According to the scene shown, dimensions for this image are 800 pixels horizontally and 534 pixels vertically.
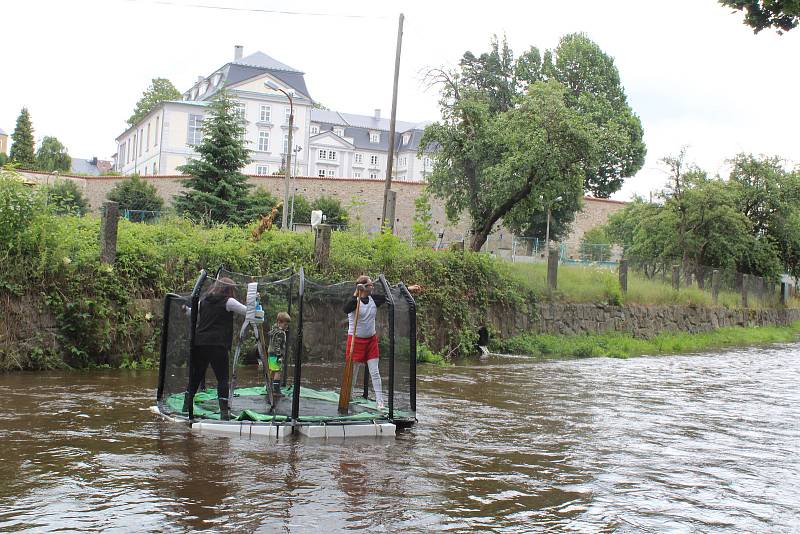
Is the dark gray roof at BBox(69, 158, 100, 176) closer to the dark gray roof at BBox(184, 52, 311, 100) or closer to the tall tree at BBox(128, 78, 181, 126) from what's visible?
the tall tree at BBox(128, 78, 181, 126)

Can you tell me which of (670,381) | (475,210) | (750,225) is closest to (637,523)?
(670,381)

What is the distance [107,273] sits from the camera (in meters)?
15.7

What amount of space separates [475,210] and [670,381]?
48.5 ft

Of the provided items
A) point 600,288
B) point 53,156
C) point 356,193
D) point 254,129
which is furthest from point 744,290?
point 53,156

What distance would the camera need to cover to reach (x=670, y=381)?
61.1ft

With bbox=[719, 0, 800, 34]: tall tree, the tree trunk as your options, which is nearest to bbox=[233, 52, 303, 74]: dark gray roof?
the tree trunk

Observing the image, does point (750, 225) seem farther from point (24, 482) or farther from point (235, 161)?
point (24, 482)

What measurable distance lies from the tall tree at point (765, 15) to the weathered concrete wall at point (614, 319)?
39.4 feet

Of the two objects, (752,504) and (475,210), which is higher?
(475,210)

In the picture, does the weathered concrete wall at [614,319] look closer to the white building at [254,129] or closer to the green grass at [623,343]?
the green grass at [623,343]

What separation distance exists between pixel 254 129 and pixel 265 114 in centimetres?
186

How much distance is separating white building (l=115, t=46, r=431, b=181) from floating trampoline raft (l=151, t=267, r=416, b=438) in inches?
1979

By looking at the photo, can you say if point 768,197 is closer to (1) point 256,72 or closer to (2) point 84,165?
(1) point 256,72

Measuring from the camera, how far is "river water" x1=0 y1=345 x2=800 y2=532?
6.86m
